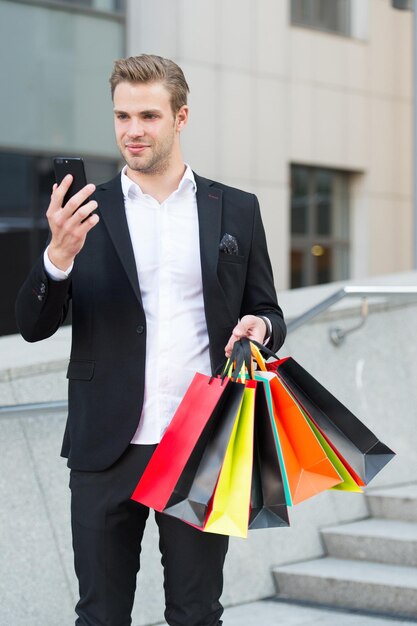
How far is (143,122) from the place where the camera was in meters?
2.99

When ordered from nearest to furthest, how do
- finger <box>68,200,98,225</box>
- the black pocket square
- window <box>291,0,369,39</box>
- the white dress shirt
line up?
finger <box>68,200,98,225</box>, the white dress shirt, the black pocket square, window <box>291,0,369,39</box>

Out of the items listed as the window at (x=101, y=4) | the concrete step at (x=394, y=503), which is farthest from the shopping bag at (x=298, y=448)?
the window at (x=101, y=4)

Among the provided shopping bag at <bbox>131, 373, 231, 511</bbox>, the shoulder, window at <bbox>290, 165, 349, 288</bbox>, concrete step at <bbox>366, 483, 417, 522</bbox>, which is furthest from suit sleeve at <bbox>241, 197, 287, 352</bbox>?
window at <bbox>290, 165, 349, 288</bbox>

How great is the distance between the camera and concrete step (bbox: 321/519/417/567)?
5316 millimetres

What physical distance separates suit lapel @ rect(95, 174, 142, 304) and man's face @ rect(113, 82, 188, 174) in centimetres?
13

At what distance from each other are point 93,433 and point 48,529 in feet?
5.28

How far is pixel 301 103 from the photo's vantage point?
1967 centimetres

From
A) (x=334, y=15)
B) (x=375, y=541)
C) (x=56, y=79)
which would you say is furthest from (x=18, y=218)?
(x=375, y=541)

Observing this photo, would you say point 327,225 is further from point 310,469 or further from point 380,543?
point 310,469

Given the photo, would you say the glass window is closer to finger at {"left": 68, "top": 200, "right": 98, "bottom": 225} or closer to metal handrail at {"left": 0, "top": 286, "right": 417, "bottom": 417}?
metal handrail at {"left": 0, "top": 286, "right": 417, "bottom": 417}

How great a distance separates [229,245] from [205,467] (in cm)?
67

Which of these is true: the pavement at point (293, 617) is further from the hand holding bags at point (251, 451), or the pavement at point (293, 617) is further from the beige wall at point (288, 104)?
the beige wall at point (288, 104)

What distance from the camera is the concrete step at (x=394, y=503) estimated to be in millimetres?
5715

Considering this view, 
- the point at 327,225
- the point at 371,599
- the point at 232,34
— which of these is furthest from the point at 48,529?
the point at 327,225
